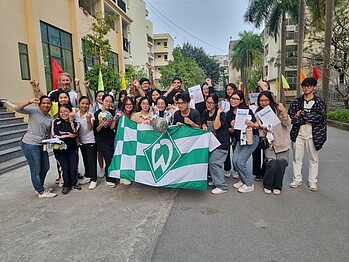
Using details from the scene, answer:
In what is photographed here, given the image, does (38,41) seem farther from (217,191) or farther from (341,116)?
(341,116)

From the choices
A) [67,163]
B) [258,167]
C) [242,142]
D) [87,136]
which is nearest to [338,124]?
[258,167]

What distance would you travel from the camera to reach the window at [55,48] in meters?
11.4

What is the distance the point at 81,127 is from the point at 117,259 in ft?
8.47

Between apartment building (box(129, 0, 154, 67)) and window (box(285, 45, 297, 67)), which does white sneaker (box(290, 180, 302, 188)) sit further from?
window (box(285, 45, 297, 67))

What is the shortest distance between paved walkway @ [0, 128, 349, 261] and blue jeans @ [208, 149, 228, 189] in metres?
0.24

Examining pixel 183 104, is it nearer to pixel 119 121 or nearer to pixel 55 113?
pixel 119 121

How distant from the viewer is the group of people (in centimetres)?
412

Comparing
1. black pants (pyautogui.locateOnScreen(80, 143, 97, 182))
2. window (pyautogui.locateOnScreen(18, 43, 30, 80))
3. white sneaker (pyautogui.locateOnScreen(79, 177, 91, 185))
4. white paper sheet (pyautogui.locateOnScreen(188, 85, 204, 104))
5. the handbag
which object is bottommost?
white sneaker (pyautogui.locateOnScreen(79, 177, 91, 185))

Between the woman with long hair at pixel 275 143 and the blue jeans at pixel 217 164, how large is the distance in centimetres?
72

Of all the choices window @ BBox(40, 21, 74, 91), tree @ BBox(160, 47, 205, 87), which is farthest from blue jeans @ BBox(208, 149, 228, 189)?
tree @ BBox(160, 47, 205, 87)

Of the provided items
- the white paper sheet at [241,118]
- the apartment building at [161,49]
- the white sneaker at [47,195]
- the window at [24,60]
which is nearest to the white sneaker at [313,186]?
the white paper sheet at [241,118]

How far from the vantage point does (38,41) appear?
34.2ft

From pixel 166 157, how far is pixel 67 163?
1732mm

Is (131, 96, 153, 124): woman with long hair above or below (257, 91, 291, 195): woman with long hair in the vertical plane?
above
